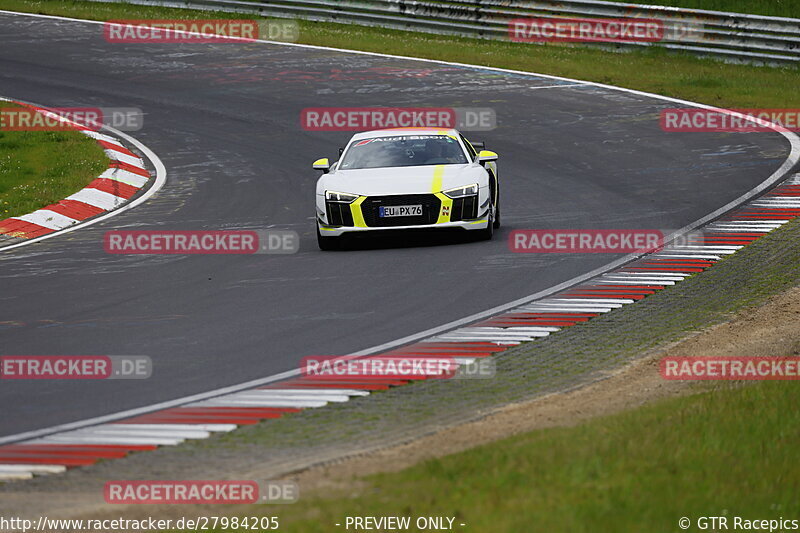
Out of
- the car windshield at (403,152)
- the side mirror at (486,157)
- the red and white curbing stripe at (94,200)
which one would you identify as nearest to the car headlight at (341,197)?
the car windshield at (403,152)

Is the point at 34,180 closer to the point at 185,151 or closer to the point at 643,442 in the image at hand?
the point at 185,151

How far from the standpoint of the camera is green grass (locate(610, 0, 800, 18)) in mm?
31625

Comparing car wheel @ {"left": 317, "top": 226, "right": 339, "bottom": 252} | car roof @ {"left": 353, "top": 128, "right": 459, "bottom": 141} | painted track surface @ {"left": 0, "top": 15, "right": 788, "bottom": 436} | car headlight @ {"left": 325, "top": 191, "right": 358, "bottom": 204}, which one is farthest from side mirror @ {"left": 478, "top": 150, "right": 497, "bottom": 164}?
car wheel @ {"left": 317, "top": 226, "right": 339, "bottom": 252}

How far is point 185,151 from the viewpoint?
870 inches

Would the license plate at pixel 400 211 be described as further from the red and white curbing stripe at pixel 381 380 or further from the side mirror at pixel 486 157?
the red and white curbing stripe at pixel 381 380

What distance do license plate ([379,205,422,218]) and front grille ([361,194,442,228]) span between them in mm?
34

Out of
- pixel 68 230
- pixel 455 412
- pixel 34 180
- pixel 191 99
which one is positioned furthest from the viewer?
pixel 191 99

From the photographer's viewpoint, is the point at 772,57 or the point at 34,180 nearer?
the point at 34,180

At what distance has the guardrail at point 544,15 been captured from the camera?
28031mm

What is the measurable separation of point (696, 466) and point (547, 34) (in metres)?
25.0

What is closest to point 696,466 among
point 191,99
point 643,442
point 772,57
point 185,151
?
point 643,442

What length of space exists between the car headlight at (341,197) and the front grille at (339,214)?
0.04 m

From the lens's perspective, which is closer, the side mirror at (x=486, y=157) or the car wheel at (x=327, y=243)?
the car wheel at (x=327, y=243)

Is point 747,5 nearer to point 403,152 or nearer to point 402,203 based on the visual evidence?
point 403,152
